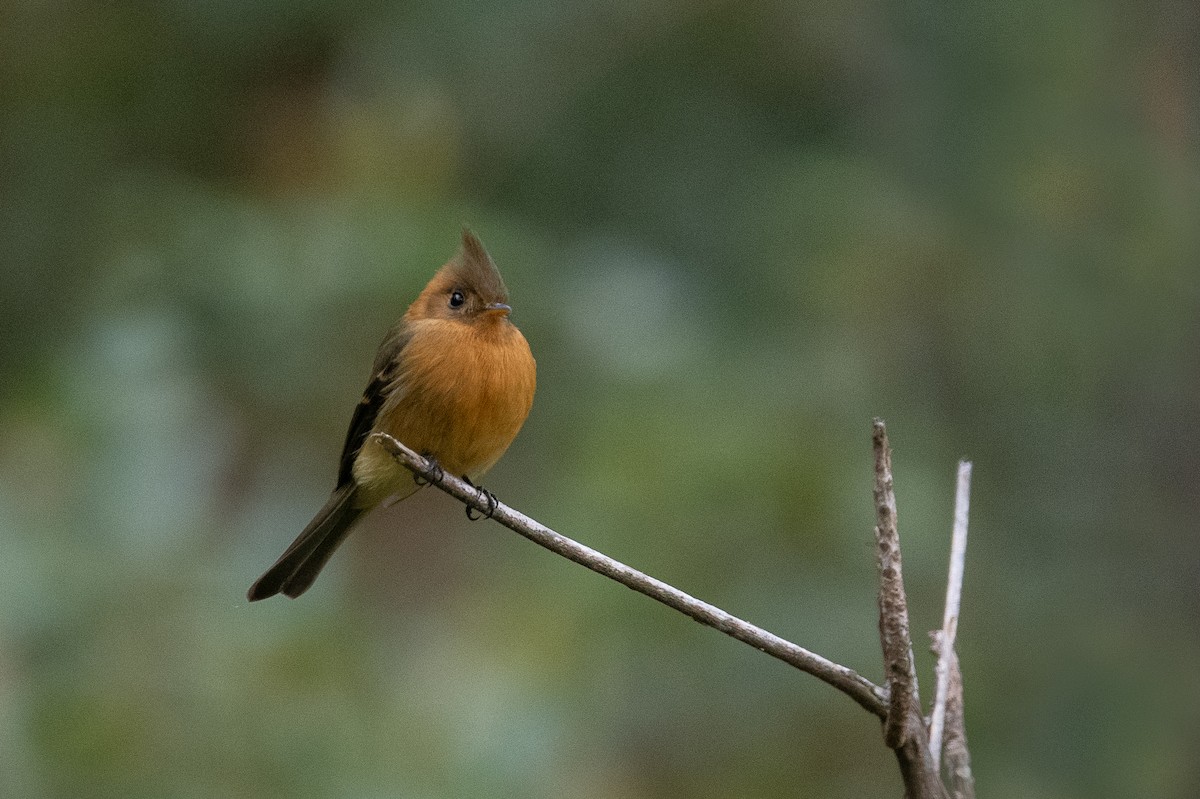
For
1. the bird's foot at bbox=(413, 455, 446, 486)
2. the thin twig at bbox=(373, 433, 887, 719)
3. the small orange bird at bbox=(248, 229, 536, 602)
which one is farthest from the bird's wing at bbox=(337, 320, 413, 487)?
the thin twig at bbox=(373, 433, 887, 719)

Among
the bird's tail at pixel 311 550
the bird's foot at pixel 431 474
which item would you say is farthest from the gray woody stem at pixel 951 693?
the bird's tail at pixel 311 550

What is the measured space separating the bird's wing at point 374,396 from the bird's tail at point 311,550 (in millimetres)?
75

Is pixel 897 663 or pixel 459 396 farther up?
pixel 897 663

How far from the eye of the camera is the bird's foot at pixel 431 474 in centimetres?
358

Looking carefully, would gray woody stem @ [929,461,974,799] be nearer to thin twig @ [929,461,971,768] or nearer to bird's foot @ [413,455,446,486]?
thin twig @ [929,461,971,768]

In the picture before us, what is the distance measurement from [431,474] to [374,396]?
38.9 inches

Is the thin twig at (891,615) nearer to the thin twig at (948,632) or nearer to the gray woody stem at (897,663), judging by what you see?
the gray woody stem at (897,663)

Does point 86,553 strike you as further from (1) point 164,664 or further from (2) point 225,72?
(2) point 225,72

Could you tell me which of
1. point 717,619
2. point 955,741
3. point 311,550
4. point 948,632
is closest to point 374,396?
point 311,550

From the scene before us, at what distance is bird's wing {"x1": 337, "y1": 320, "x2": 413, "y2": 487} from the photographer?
178 inches

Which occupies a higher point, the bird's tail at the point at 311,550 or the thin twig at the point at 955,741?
the thin twig at the point at 955,741

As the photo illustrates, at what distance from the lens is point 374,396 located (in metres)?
4.57

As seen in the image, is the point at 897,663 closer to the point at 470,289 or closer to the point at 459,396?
the point at 459,396

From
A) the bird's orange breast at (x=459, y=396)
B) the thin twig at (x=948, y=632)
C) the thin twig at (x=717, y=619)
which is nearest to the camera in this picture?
the thin twig at (x=717, y=619)
